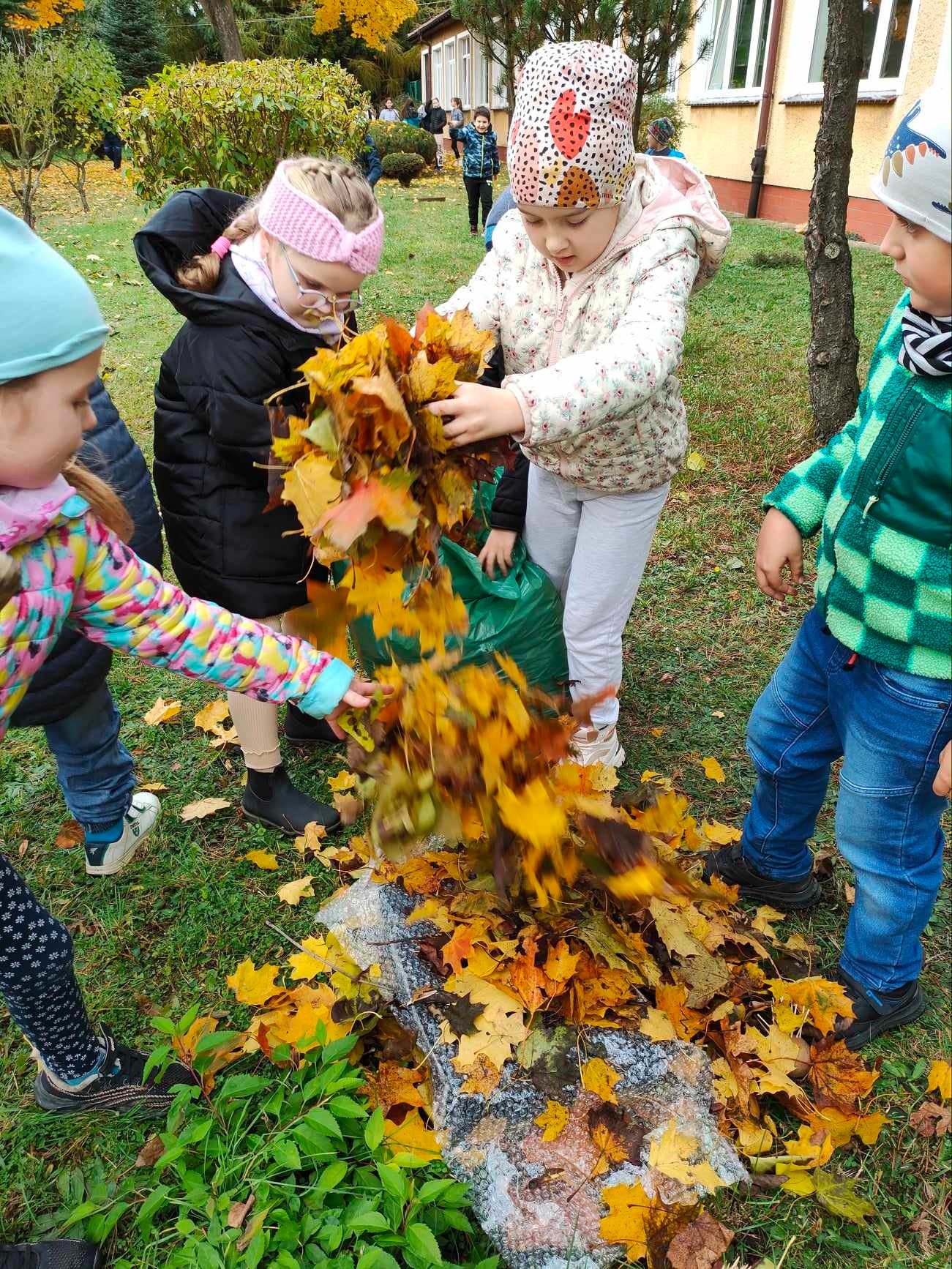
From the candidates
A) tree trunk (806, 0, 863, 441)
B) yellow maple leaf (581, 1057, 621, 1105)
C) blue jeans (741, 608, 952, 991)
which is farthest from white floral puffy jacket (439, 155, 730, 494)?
tree trunk (806, 0, 863, 441)

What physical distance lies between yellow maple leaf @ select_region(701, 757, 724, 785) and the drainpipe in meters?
Result: 12.4

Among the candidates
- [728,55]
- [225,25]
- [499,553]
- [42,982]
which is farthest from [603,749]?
[728,55]

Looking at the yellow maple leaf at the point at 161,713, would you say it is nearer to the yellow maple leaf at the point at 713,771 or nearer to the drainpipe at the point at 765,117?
the yellow maple leaf at the point at 713,771

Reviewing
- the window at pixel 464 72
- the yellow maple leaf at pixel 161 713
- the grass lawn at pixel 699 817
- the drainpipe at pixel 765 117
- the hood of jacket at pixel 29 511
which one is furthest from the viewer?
the window at pixel 464 72

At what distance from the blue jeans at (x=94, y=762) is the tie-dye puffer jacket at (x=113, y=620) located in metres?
0.62

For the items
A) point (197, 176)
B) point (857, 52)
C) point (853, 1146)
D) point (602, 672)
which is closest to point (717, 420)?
point (857, 52)

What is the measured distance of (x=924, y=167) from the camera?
1274 mm

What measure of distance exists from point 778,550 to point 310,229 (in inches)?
49.7

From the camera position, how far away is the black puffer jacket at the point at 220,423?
2.06 metres

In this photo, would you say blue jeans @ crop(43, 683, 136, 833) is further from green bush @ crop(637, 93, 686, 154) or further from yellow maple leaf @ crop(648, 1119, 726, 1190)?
green bush @ crop(637, 93, 686, 154)

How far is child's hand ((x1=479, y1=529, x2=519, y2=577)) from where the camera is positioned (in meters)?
2.60

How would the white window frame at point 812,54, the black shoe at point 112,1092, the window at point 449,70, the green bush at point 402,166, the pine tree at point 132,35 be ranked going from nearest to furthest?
the black shoe at point 112,1092, the white window frame at point 812,54, the green bush at point 402,166, the pine tree at point 132,35, the window at point 449,70

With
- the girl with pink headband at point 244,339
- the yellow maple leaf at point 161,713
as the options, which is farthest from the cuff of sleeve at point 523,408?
the yellow maple leaf at point 161,713

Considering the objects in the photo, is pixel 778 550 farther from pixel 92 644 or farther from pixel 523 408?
pixel 92 644
